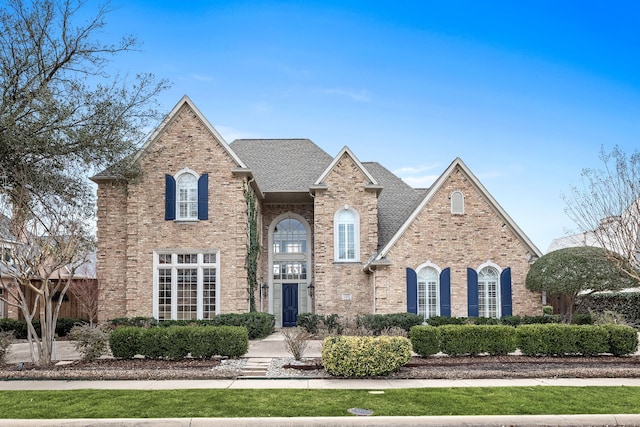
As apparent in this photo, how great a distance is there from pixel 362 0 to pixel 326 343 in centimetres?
1011

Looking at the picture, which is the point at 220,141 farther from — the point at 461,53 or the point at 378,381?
the point at 378,381

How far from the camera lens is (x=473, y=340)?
15234 mm

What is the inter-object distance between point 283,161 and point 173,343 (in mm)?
15101

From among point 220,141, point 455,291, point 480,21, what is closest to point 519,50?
point 480,21

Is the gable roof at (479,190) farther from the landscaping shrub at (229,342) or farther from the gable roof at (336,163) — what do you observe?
the landscaping shrub at (229,342)

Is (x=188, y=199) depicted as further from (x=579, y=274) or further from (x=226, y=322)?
(x=579, y=274)

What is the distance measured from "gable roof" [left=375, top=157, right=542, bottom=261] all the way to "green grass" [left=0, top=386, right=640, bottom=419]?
1206cm

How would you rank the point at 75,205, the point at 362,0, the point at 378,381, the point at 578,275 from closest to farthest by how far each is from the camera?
the point at 378,381 → the point at 362,0 → the point at 578,275 → the point at 75,205

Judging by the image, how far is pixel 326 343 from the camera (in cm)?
1315

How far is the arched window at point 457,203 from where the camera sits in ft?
76.6

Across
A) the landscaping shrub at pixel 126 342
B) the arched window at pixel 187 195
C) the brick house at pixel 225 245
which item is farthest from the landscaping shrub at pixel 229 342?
the arched window at pixel 187 195

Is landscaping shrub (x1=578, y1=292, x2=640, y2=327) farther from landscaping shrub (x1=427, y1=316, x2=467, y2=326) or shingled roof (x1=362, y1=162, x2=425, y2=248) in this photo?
landscaping shrub (x1=427, y1=316, x2=467, y2=326)

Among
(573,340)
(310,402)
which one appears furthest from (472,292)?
(310,402)

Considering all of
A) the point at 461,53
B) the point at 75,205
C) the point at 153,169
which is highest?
the point at 461,53
